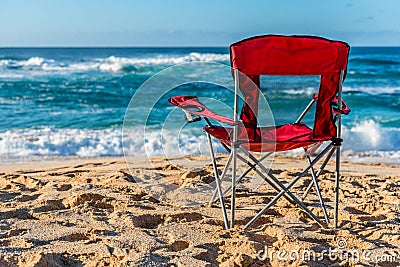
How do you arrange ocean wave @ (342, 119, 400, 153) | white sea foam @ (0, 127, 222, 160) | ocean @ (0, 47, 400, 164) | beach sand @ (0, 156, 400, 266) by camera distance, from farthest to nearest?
ocean wave @ (342, 119, 400, 153), white sea foam @ (0, 127, 222, 160), ocean @ (0, 47, 400, 164), beach sand @ (0, 156, 400, 266)

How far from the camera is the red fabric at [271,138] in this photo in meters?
3.18

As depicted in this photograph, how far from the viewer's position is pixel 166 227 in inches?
128

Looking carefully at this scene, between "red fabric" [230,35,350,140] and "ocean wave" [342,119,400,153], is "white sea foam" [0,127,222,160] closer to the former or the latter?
"ocean wave" [342,119,400,153]

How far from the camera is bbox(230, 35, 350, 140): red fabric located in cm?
299

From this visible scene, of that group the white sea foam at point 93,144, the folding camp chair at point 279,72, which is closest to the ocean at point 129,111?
the white sea foam at point 93,144

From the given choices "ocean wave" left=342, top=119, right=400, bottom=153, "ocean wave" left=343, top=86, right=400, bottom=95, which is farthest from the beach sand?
"ocean wave" left=343, top=86, right=400, bottom=95

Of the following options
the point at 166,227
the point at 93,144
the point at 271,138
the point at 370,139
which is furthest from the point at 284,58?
the point at 370,139

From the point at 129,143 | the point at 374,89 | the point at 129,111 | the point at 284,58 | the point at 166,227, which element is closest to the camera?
the point at 284,58

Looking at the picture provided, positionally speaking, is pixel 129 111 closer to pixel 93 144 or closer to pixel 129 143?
pixel 129 143

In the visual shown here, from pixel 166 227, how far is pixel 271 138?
0.86 metres

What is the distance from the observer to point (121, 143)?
788cm

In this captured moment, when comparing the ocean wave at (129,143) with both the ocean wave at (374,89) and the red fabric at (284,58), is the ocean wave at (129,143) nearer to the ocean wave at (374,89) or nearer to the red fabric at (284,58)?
the red fabric at (284,58)

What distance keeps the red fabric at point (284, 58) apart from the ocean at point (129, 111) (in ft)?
1.33

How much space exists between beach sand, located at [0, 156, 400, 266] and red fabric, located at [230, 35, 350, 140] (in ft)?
2.51
